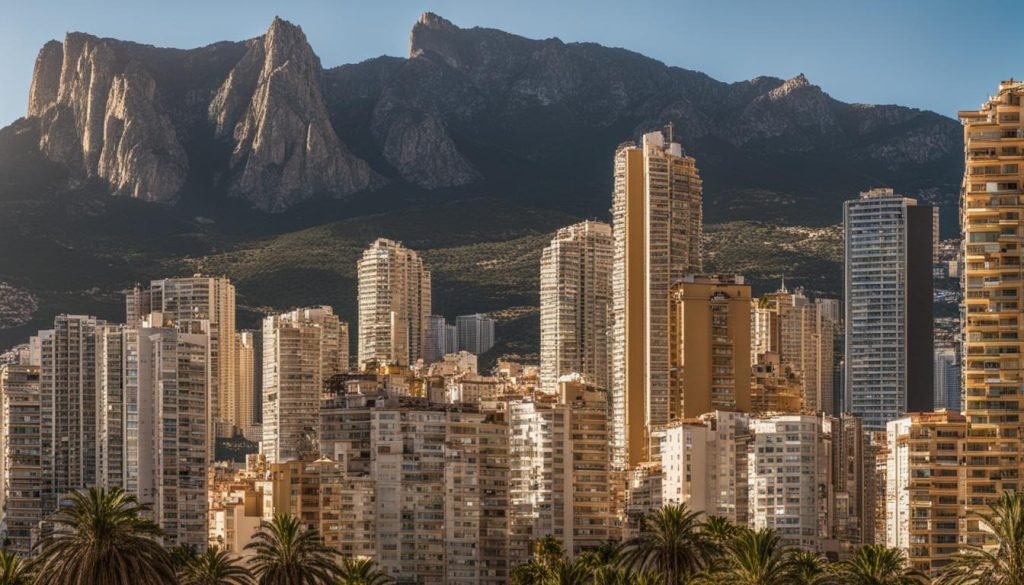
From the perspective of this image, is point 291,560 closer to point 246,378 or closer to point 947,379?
point 246,378

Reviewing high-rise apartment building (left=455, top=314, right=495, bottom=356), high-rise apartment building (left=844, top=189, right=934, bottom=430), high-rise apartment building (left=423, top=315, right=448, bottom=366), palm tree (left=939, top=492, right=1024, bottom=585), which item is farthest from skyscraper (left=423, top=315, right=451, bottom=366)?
palm tree (left=939, top=492, right=1024, bottom=585)

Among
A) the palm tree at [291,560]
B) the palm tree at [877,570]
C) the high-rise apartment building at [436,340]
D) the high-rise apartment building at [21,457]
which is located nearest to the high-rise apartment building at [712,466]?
the palm tree at [877,570]

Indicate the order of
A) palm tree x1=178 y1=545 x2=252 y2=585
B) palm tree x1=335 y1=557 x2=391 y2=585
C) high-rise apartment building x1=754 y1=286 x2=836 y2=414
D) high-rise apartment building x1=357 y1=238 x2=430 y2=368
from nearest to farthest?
1. palm tree x1=178 y1=545 x2=252 y2=585
2. palm tree x1=335 y1=557 x2=391 y2=585
3. high-rise apartment building x1=754 y1=286 x2=836 y2=414
4. high-rise apartment building x1=357 y1=238 x2=430 y2=368

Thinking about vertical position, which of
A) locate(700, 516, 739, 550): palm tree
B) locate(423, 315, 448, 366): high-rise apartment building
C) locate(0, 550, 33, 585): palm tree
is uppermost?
locate(423, 315, 448, 366): high-rise apartment building

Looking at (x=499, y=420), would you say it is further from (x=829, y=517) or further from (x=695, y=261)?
(x=695, y=261)

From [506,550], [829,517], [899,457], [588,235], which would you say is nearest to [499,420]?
[506,550]

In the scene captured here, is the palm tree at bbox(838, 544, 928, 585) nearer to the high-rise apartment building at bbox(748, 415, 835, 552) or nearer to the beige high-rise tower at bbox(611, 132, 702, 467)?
the high-rise apartment building at bbox(748, 415, 835, 552)

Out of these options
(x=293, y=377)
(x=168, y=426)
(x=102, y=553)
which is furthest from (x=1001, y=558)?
(x=293, y=377)
